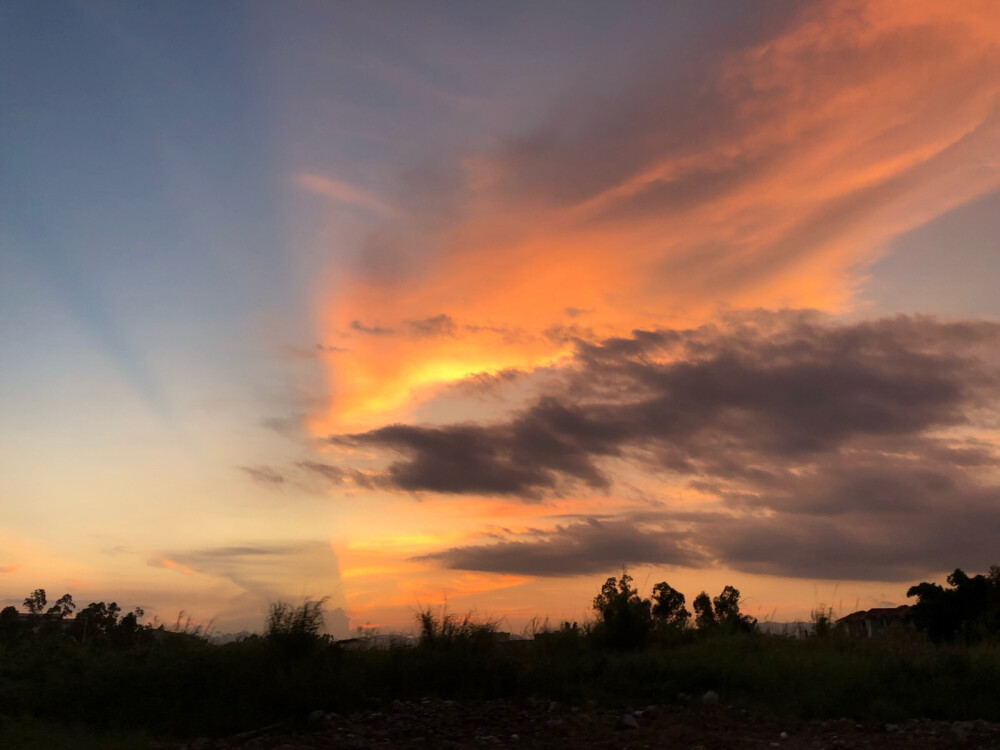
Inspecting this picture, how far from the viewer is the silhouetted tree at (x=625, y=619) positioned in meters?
18.4

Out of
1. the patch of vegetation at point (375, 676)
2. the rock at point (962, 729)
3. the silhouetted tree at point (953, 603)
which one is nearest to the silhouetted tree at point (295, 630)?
the patch of vegetation at point (375, 676)

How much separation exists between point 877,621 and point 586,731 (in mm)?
27001

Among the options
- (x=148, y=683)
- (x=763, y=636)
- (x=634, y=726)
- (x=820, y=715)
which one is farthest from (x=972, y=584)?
(x=148, y=683)

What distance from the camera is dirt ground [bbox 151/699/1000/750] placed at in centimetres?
1023

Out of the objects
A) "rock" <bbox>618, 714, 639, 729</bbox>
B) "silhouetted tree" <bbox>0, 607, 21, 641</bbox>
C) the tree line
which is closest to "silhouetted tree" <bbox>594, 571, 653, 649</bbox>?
the tree line

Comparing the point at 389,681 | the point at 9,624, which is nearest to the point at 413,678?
the point at 389,681

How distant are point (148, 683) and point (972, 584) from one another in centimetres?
2721

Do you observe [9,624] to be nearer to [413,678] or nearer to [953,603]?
[413,678]

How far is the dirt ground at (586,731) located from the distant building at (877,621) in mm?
9881

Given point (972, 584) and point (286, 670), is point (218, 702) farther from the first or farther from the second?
point (972, 584)

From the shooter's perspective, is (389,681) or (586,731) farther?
(389,681)

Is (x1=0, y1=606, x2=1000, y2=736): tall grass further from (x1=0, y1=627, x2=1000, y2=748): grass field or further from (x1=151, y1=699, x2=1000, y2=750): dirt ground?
(x1=151, y1=699, x2=1000, y2=750): dirt ground

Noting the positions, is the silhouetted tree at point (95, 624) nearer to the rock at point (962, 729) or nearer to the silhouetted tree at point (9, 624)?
the silhouetted tree at point (9, 624)

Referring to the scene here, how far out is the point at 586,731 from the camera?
11.0 meters
